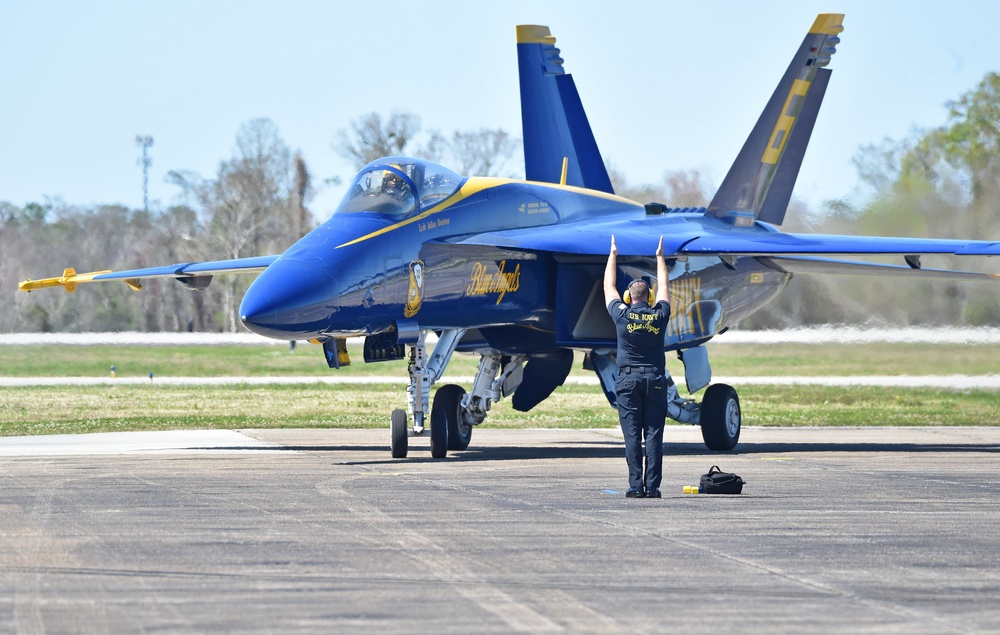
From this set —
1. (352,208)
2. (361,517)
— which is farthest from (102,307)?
(361,517)

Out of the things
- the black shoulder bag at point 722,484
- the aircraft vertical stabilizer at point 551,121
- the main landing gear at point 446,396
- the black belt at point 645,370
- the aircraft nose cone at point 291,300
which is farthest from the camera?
the aircraft vertical stabilizer at point 551,121

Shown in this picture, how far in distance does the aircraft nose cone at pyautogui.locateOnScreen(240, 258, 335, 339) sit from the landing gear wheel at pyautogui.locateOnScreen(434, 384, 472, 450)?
287cm

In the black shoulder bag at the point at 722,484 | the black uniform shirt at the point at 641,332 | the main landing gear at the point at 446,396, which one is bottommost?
the black shoulder bag at the point at 722,484

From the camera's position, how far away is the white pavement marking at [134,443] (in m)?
18.2

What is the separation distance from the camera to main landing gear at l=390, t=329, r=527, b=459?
16.2 metres

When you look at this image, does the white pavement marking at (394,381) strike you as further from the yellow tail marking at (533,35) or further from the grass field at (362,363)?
the yellow tail marking at (533,35)

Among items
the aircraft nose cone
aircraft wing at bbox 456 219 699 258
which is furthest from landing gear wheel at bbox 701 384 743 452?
the aircraft nose cone

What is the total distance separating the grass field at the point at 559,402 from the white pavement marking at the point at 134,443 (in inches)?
51.1

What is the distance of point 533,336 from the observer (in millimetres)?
18844

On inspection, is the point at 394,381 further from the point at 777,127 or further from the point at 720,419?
the point at 720,419

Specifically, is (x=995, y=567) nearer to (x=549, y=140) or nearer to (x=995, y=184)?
(x=549, y=140)

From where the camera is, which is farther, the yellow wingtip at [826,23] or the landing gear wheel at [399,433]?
the yellow wingtip at [826,23]

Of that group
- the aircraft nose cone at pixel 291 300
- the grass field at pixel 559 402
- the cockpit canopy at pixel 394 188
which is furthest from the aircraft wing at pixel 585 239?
the grass field at pixel 559 402

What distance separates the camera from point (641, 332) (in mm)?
12141
